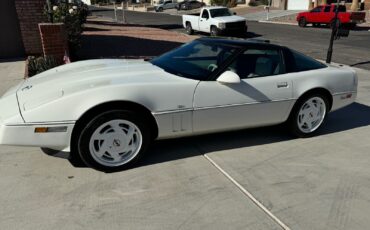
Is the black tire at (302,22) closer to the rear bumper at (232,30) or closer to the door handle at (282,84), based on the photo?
the rear bumper at (232,30)

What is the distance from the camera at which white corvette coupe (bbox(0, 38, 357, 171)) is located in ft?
11.9

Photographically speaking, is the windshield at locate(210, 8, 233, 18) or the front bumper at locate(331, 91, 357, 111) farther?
the windshield at locate(210, 8, 233, 18)

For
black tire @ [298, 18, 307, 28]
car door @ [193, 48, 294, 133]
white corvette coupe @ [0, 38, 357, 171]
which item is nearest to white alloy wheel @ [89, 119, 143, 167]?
white corvette coupe @ [0, 38, 357, 171]

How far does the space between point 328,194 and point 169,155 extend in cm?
→ 176

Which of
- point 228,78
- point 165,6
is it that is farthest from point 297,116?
point 165,6

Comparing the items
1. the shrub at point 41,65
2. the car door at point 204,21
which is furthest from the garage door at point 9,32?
the car door at point 204,21

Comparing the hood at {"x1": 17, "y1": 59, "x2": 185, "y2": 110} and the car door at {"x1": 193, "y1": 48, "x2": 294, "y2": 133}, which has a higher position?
the hood at {"x1": 17, "y1": 59, "x2": 185, "y2": 110}

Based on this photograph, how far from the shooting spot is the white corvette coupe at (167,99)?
11.9 feet

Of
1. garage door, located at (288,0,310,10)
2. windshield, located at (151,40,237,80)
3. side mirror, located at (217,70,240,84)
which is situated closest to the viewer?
side mirror, located at (217,70,240,84)

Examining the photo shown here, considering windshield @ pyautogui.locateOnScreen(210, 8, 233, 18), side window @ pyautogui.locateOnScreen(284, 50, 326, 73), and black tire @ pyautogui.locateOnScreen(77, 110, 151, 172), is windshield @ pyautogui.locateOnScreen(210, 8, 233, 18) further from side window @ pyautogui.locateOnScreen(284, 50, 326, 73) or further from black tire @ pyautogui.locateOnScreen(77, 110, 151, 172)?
black tire @ pyautogui.locateOnScreen(77, 110, 151, 172)

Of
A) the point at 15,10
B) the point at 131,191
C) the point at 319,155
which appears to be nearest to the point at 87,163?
the point at 131,191

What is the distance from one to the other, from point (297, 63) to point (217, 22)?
49.8 feet

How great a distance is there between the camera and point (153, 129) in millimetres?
4047

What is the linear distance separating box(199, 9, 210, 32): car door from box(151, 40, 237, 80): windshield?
1583 centimetres
